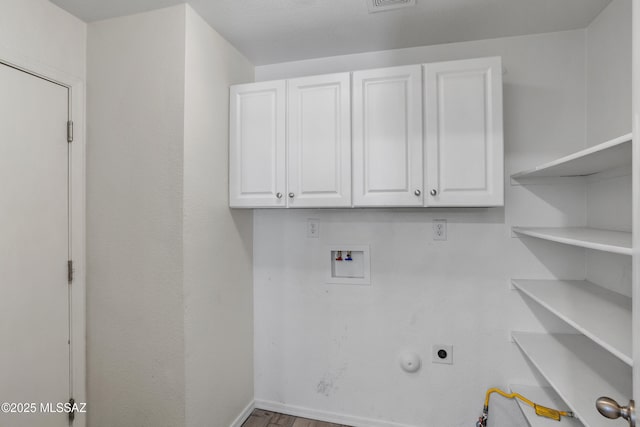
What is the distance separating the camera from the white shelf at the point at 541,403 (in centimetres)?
151

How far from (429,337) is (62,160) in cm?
218

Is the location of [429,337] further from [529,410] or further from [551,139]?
[551,139]

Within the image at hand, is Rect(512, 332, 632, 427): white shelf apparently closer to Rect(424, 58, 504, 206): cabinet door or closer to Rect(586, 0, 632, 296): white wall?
Rect(586, 0, 632, 296): white wall

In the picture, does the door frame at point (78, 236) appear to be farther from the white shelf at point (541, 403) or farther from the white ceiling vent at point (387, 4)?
the white shelf at point (541, 403)

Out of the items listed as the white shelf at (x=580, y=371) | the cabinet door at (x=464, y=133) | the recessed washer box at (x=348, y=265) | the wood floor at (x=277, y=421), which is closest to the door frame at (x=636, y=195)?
the white shelf at (x=580, y=371)

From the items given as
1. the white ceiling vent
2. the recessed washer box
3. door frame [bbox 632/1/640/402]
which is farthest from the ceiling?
the recessed washer box

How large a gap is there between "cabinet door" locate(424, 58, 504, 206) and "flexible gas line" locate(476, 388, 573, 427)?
1018 mm

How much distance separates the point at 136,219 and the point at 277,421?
150 cm

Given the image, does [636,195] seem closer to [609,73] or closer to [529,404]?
[609,73]

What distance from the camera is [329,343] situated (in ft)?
6.81

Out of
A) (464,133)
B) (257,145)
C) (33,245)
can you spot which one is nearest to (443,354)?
(464,133)

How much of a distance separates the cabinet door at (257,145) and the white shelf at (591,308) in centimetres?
135

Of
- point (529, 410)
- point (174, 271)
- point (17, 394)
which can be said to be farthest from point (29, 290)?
point (529, 410)

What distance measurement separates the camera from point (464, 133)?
1.58m
